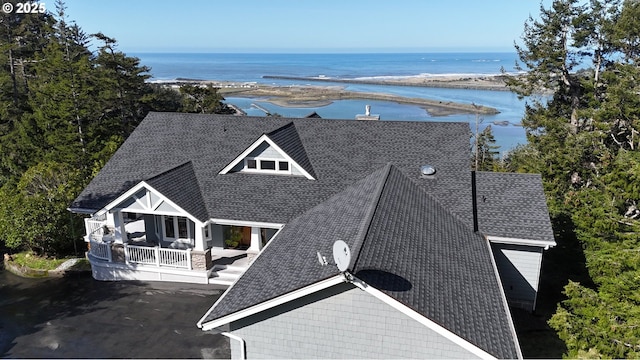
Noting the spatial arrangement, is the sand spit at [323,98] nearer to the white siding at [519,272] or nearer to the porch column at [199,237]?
the white siding at [519,272]

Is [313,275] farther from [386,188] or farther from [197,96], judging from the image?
[197,96]

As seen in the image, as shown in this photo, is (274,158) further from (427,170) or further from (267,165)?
(427,170)

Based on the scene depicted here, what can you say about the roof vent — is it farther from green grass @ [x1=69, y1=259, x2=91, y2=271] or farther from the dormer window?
green grass @ [x1=69, y1=259, x2=91, y2=271]

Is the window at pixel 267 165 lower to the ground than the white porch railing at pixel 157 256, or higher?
higher

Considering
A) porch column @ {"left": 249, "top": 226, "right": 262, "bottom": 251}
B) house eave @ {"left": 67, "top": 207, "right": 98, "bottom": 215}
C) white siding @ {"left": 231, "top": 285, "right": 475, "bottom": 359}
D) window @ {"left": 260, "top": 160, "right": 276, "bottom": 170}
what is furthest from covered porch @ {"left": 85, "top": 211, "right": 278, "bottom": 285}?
white siding @ {"left": 231, "top": 285, "right": 475, "bottom": 359}

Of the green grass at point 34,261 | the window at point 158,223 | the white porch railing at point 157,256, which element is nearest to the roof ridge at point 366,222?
the white porch railing at point 157,256

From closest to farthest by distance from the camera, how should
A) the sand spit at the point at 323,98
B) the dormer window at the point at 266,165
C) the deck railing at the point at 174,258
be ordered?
the deck railing at the point at 174,258 < the dormer window at the point at 266,165 < the sand spit at the point at 323,98

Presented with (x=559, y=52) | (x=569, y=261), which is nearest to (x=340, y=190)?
(x=569, y=261)
